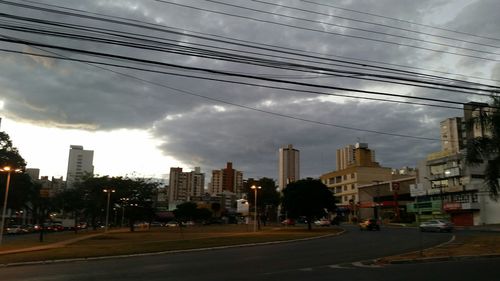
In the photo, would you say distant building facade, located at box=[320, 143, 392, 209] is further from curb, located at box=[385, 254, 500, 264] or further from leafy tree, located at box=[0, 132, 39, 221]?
curb, located at box=[385, 254, 500, 264]

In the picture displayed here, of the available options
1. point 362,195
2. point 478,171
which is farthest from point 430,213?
point 362,195

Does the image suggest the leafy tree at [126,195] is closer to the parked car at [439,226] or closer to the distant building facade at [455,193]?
the distant building facade at [455,193]

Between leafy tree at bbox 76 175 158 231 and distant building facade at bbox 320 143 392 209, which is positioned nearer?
leafy tree at bbox 76 175 158 231

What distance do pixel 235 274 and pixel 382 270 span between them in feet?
16.6

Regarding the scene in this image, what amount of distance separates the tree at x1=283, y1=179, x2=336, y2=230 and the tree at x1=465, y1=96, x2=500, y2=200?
2792 centimetres

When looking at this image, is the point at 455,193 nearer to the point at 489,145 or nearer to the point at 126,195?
the point at 126,195

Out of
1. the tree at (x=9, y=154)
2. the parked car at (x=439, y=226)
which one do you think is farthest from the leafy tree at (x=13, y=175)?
the parked car at (x=439, y=226)

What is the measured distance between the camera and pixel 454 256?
1989cm

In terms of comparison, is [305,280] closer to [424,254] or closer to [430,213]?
[424,254]

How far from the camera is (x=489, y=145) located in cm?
2686

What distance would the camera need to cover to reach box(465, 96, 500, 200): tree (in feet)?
85.5

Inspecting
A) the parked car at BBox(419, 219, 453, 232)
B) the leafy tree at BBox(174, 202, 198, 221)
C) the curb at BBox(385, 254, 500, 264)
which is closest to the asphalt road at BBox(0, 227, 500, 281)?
the curb at BBox(385, 254, 500, 264)

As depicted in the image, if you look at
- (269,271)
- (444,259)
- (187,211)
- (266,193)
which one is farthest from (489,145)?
(187,211)

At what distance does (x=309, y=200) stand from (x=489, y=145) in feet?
97.5
